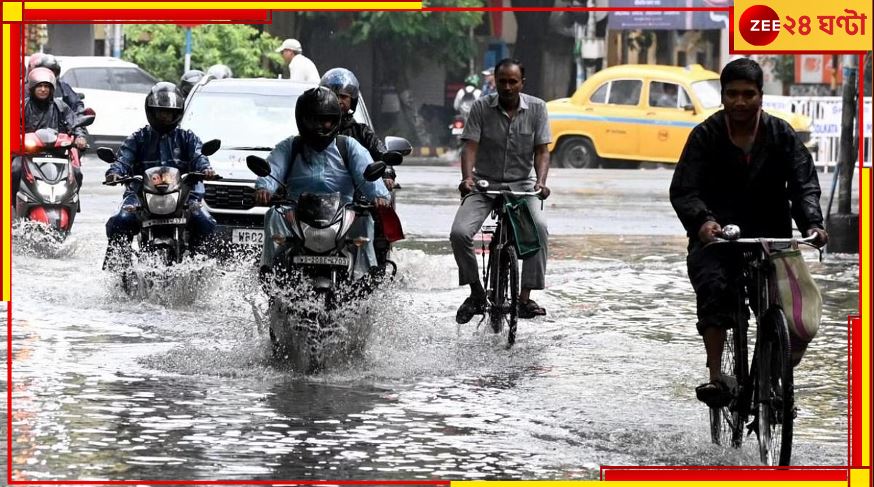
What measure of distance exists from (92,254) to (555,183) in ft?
41.1

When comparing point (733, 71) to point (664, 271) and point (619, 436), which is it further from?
point (664, 271)

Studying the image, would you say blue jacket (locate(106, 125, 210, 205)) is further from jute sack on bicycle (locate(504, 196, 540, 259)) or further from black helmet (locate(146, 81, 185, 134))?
jute sack on bicycle (locate(504, 196, 540, 259))

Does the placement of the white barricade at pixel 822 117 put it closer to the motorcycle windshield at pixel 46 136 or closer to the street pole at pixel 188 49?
the street pole at pixel 188 49

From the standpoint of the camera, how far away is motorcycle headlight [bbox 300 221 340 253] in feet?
32.4

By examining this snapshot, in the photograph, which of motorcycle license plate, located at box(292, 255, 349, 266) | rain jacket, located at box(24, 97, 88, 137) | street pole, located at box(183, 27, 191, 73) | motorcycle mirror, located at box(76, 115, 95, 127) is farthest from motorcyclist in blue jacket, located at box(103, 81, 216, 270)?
street pole, located at box(183, 27, 191, 73)

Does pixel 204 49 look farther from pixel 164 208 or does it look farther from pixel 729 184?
pixel 729 184

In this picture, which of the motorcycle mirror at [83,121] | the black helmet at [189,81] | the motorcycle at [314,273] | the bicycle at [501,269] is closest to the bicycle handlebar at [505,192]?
the bicycle at [501,269]

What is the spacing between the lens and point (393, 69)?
41.7 m

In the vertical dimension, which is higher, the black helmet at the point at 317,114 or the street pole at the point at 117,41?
the street pole at the point at 117,41

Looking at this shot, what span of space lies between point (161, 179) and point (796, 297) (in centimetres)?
645

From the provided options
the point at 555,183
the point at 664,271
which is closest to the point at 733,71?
the point at 664,271

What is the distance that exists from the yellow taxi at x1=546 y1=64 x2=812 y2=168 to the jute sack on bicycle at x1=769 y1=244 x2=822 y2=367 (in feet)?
79.9

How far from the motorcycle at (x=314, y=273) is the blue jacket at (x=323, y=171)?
0.09 meters

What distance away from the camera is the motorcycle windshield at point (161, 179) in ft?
42.4
